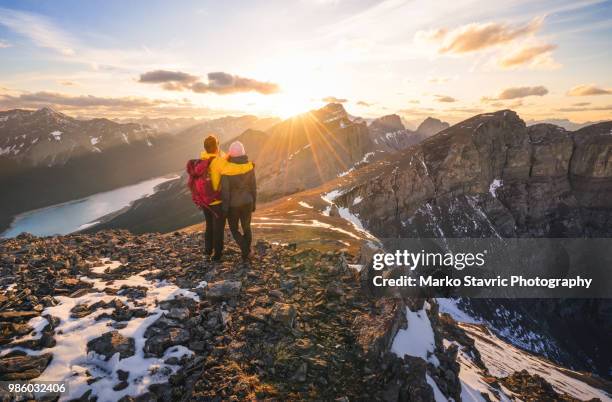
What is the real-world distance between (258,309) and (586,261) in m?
203

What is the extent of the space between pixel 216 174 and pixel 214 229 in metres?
2.53

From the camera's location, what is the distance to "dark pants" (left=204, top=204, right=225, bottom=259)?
1386cm

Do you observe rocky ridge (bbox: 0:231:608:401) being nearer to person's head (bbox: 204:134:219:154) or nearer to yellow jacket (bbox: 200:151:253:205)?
yellow jacket (bbox: 200:151:253:205)

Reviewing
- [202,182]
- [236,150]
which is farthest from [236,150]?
[202,182]

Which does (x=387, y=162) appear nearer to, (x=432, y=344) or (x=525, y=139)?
(x=525, y=139)

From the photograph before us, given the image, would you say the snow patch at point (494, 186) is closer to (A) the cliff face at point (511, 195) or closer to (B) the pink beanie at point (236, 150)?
(A) the cliff face at point (511, 195)

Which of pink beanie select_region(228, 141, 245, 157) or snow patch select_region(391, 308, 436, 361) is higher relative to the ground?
pink beanie select_region(228, 141, 245, 157)

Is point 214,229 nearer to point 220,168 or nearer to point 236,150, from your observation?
point 220,168

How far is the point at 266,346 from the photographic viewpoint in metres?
9.81

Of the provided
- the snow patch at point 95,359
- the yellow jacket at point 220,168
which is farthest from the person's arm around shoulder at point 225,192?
the snow patch at point 95,359

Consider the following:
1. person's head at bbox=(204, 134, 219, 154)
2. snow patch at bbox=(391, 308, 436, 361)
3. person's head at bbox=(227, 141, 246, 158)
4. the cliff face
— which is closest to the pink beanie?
person's head at bbox=(227, 141, 246, 158)

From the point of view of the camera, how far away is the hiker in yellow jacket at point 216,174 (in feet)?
43.7

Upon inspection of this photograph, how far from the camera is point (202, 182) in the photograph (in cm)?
1362

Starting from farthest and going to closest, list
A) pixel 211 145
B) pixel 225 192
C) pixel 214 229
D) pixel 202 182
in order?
pixel 214 229
pixel 202 182
pixel 211 145
pixel 225 192
